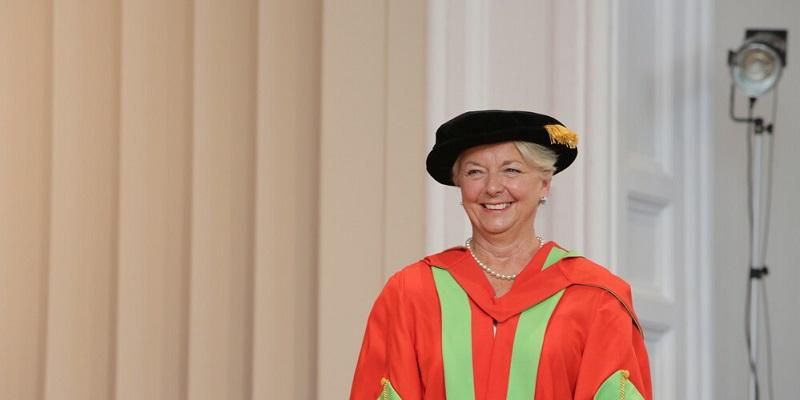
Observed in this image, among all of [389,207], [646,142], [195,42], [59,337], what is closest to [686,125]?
[646,142]

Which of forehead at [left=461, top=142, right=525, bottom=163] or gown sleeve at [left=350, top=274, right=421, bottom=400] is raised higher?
forehead at [left=461, top=142, right=525, bottom=163]

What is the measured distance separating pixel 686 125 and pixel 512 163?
85.0 inches

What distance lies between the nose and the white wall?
2.44 meters

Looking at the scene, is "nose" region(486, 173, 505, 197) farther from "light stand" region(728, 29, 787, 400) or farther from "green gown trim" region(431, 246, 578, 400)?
"light stand" region(728, 29, 787, 400)

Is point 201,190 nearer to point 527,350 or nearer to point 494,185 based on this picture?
point 494,185

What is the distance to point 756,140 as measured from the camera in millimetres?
4754

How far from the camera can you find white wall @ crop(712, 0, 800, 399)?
4801 mm

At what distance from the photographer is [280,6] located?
390cm

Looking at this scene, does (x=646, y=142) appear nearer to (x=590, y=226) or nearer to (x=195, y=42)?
(x=590, y=226)

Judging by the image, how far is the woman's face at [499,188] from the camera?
8.38 feet

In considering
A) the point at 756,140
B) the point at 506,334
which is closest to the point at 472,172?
the point at 506,334

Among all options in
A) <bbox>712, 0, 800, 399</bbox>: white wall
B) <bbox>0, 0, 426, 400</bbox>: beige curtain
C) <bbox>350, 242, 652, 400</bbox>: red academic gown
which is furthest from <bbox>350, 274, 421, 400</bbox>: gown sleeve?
<bbox>712, 0, 800, 399</bbox>: white wall

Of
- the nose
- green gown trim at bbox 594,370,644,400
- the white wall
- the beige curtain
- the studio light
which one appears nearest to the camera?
green gown trim at bbox 594,370,644,400

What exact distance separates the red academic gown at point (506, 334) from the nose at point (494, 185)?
147mm
